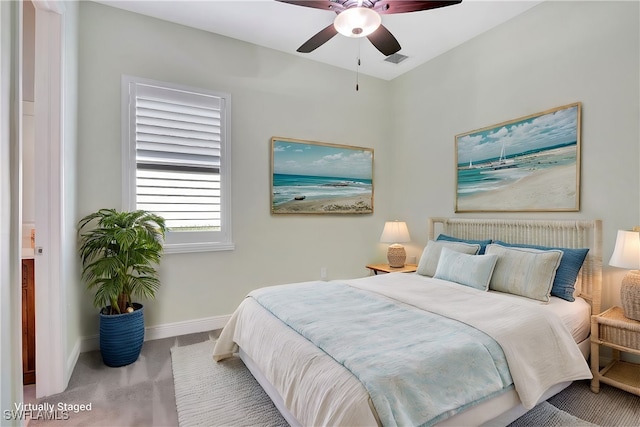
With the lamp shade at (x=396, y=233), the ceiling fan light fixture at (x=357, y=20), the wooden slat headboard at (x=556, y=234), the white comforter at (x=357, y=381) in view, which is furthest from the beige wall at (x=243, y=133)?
the ceiling fan light fixture at (x=357, y=20)

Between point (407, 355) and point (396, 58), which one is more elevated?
point (396, 58)

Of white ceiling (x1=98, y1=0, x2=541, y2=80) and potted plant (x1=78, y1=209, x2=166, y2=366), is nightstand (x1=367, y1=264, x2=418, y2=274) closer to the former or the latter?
potted plant (x1=78, y1=209, x2=166, y2=366)

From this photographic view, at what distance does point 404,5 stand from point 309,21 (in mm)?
1308

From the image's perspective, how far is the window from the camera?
3.12m

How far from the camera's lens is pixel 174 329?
3.26 metres

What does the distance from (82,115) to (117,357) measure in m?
2.05

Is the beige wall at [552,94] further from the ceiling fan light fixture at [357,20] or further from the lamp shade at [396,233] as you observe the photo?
the ceiling fan light fixture at [357,20]

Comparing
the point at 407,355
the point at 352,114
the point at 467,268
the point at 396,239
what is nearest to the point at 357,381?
the point at 407,355

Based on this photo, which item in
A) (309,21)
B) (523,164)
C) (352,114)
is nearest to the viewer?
(523,164)

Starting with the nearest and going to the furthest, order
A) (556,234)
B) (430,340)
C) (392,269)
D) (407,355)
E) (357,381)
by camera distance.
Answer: (357,381), (407,355), (430,340), (556,234), (392,269)

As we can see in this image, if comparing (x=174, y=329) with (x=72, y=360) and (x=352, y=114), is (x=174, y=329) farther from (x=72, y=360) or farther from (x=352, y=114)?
(x=352, y=114)

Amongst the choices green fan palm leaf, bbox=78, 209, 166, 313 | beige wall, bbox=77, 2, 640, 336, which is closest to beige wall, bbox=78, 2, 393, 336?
beige wall, bbox=77, 2, 640, 336

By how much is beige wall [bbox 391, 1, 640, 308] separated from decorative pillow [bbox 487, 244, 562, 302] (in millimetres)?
484

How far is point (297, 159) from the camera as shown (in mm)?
3924
